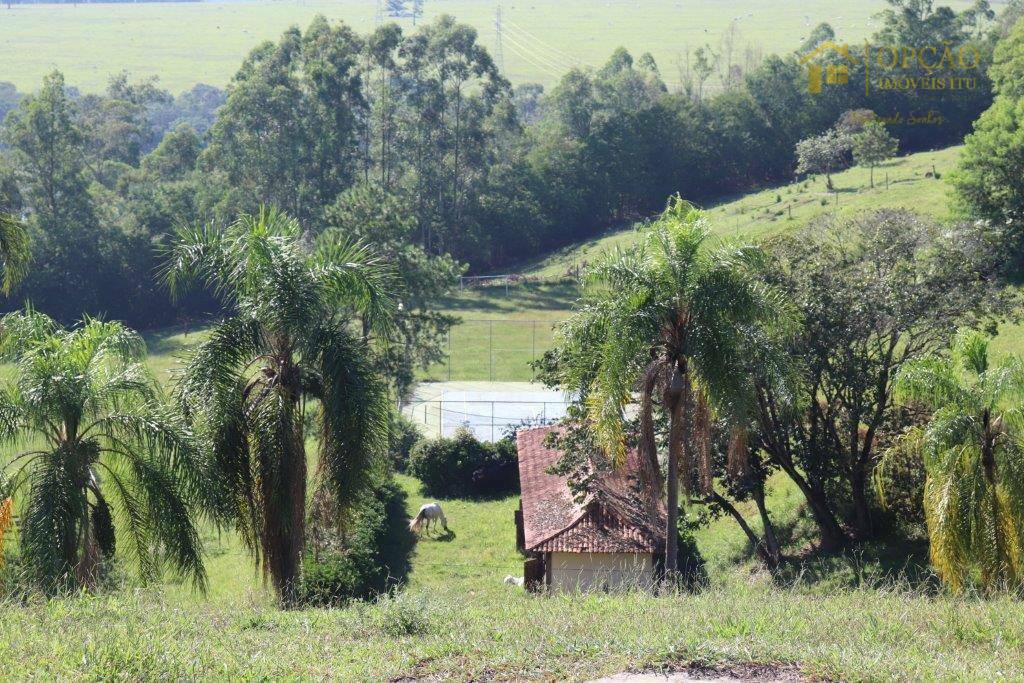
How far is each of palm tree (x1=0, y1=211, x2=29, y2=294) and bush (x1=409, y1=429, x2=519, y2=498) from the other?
16.2 m

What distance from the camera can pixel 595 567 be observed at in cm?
1894

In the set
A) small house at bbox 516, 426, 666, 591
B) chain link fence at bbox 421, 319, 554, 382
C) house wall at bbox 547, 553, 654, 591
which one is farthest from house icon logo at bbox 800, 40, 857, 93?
house wall at bbox 547, 553, 654, 591

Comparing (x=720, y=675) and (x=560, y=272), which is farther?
(x=560, y=272)

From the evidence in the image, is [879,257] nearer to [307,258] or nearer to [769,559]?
[769,559]

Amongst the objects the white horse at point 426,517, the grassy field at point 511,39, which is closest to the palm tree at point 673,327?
the white horse at point 426,517

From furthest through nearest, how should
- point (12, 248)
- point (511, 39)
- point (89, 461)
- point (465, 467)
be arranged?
point (511, 39) < point (465, 467) < point (12, 248) < point (89, 461)

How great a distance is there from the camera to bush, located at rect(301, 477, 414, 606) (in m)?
14.7

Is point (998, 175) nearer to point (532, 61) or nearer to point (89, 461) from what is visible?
point (89, 461)

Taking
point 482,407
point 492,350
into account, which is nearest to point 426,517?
point 482,407

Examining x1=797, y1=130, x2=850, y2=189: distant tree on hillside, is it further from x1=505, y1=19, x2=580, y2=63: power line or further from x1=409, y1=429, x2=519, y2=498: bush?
x1=505, y1=19, x2=580, y2=63: power line

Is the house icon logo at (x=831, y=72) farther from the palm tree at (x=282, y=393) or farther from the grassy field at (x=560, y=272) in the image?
the palm tree at (x=282, y=393)

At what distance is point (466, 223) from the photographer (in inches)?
2534

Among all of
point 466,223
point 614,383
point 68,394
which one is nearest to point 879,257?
point 614,383

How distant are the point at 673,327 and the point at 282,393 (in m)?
4.65
